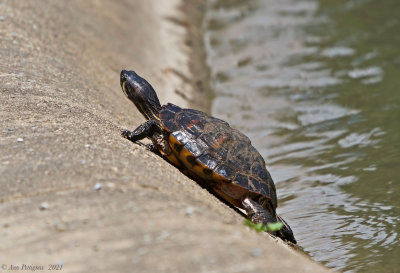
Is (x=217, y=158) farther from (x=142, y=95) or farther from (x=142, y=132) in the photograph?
(x=142, y=95)

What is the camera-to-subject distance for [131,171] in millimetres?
Answer: 4676

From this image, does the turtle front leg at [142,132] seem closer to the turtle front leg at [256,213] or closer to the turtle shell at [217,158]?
the turtle shell at [217,158]

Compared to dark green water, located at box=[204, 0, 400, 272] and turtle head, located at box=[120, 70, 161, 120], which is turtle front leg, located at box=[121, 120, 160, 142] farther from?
dark green water, located at box=[204, 0, 400, 272]

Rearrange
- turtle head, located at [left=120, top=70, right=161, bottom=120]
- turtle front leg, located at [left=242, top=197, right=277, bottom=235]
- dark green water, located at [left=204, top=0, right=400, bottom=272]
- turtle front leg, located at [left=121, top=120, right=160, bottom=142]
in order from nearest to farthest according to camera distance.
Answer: turtle front leg, located at [left=242, top=197, right=277, bottom=235]
turtle front leg, located at [left=121, top=120, right=160, bottom=142]
dark green water, located at [left=204, top=0, right=400, bottom=272]
turtle head, located at [left=120, top=70, right=161, bottom=120]

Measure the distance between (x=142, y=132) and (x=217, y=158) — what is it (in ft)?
2.57

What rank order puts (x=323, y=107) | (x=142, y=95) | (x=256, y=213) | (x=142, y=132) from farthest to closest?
(x=323, y=107) → (x=142, y=95) → (x=142, y=132) → (x=256, y=213)

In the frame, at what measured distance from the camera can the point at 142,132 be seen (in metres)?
5.70

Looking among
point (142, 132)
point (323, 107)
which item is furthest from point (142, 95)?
point (323, 107)

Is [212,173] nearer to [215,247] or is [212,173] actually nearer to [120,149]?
[120,149]

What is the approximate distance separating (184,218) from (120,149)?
1213 millimetres

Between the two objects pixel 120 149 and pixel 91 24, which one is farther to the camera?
pixel 91 24

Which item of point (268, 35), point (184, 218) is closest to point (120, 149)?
point (184, 218)

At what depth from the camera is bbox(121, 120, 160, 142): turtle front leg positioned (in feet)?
18.7

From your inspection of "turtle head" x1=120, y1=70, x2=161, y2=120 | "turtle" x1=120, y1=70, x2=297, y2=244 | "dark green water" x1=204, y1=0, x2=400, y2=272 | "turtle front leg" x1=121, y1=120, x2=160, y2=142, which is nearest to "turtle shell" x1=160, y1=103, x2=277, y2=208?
"turtle" x1=120, y1=70, x2=297, y2=244
